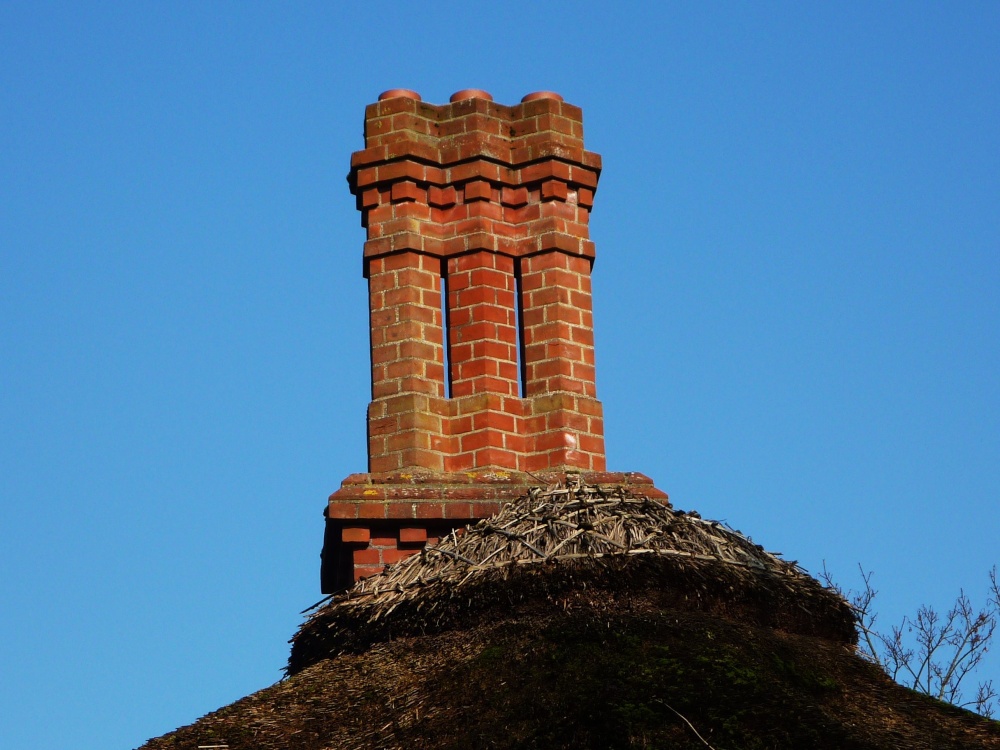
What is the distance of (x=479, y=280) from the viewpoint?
15.1 metres

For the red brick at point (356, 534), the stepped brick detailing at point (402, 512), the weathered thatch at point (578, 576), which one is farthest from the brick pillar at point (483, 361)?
the weathered thatch at point (578, 576)

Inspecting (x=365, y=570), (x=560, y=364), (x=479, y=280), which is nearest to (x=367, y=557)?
(x=365, y=570)

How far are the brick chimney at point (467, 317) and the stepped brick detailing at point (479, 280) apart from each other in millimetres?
11

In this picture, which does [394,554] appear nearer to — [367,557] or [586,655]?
[367,557]

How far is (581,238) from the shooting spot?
15.4 meters

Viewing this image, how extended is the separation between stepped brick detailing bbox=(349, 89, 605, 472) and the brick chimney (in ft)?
0.04

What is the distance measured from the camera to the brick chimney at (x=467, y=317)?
1379 cm

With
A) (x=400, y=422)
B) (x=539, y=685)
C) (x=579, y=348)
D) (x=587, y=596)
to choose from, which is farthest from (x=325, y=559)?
(x=539, y=685)

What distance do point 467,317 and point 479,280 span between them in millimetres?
311

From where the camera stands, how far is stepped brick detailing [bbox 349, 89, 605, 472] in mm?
14555

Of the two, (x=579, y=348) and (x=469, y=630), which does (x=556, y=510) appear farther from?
(x=579, y=348)

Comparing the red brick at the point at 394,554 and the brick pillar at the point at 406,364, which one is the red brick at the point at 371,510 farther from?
the brick pillar at the point at 406,364

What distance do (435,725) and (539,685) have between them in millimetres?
587

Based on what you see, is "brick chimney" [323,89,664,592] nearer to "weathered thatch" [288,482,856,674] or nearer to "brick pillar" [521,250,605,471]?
"brick pillar" [521,250,605,471]
